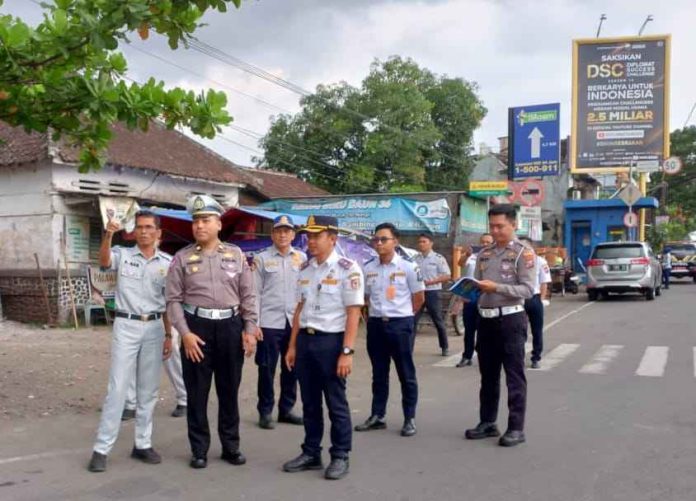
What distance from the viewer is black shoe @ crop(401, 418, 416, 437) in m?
6.29

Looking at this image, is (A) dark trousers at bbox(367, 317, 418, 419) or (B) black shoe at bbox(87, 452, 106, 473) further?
(A) dark trousers at bbox(367, 317, 418, 419)

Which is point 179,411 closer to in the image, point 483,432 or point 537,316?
point 483,432

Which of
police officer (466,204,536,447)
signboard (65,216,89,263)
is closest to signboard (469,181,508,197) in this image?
signboard (65,216,89,263)

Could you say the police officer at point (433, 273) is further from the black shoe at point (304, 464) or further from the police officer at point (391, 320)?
the black shoe at point (304, 464)

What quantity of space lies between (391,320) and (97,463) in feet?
8.84

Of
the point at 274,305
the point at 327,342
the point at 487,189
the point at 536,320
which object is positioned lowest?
the point at 536,320

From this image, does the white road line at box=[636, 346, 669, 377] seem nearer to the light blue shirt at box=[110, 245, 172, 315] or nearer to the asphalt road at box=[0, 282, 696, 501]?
the asphalt road at box=[0, 282, 696, 501]

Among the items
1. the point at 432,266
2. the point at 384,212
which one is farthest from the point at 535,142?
the point at 432,266

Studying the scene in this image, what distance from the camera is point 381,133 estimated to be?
3173cm

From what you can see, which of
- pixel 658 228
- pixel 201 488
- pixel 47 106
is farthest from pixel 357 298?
pixel 658 228

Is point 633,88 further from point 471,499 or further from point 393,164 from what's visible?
point 471,499

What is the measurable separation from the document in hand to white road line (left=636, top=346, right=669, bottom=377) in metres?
4.06

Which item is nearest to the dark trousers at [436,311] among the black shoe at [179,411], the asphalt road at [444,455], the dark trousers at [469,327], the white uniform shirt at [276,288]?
the dark trousers at [469,327]

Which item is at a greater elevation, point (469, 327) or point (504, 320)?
point (504, 320)
